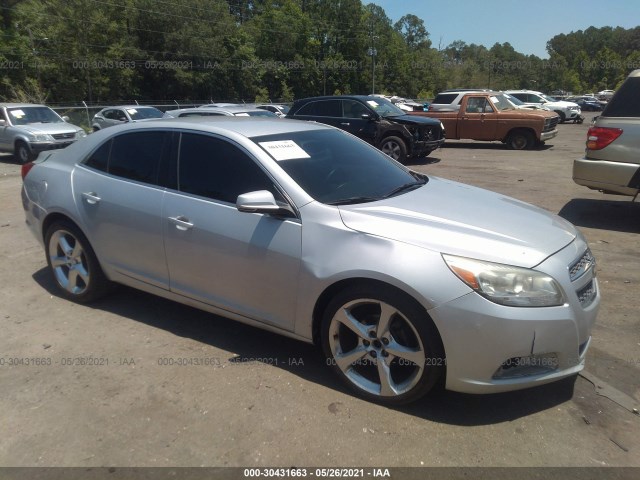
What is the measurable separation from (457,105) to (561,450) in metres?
15.9

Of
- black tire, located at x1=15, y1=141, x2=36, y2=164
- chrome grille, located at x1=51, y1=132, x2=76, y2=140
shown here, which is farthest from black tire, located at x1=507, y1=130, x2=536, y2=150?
black tire, located at x1=15, y1=141, x2=36, y2=164

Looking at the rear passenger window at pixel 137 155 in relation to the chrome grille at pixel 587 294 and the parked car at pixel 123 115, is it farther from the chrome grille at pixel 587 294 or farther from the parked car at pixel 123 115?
the parked car at pixel 123 115

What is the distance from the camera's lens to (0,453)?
2.65m

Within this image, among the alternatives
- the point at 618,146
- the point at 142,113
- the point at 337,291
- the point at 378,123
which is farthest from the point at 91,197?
the point at 142,113

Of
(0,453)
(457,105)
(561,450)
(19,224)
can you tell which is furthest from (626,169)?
(457,105)

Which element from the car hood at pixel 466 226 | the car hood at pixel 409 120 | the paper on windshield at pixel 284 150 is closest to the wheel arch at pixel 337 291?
the car hood at pixel 466 226

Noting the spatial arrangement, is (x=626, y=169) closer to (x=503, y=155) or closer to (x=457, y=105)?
(x=503, y=155)

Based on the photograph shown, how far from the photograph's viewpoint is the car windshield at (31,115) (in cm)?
1478

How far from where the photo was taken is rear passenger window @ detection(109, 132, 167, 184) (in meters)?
3.91

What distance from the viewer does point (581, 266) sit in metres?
3.00

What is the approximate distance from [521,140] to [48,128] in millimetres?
14231

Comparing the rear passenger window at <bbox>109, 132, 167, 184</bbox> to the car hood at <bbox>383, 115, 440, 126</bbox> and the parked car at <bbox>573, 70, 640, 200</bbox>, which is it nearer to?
the parked car at <bbox>573, 70, 640, 200</bbox>

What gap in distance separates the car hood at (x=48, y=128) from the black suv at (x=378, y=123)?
269 inches

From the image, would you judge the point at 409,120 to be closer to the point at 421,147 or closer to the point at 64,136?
the point at 421,147
